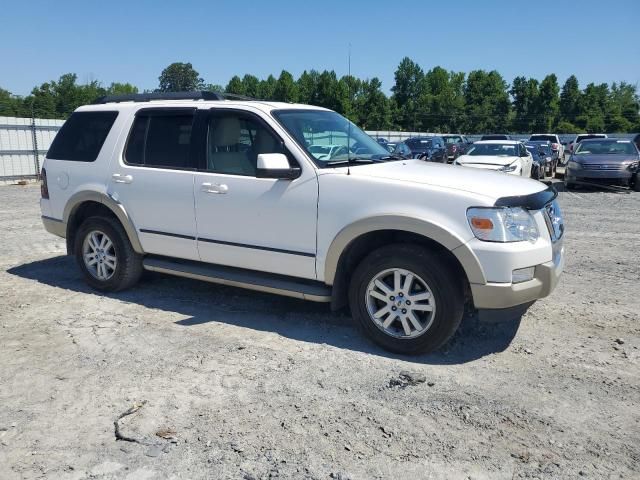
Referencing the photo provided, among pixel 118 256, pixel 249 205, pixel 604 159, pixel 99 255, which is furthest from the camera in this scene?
pixel 604 159

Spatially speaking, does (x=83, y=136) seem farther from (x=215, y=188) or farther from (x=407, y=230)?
(x=407, y=230)

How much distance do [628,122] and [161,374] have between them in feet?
267

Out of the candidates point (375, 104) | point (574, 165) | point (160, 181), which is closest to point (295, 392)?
point (160, 181)

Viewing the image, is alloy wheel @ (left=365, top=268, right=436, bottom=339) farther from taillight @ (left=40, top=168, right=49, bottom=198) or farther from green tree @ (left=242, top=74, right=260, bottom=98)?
green tree @ (left=242, top=74, right=260, bottom=98)

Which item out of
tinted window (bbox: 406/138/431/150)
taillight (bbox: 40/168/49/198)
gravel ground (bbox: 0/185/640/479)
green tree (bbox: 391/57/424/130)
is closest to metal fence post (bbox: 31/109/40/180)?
tinted window (bbox: 406/138/431/150)

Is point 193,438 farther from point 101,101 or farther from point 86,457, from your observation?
point 101,101

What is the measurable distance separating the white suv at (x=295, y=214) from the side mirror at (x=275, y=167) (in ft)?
0.05

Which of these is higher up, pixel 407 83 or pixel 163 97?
pixel 407 83

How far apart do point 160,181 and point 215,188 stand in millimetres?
701

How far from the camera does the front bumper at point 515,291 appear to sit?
12.9ft

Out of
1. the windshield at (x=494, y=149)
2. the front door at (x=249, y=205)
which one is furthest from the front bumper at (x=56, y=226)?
the windshield at (x=494, y=149)

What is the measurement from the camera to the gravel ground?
3.00m

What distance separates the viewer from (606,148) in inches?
685

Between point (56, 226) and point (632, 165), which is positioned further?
point (632, 165)
